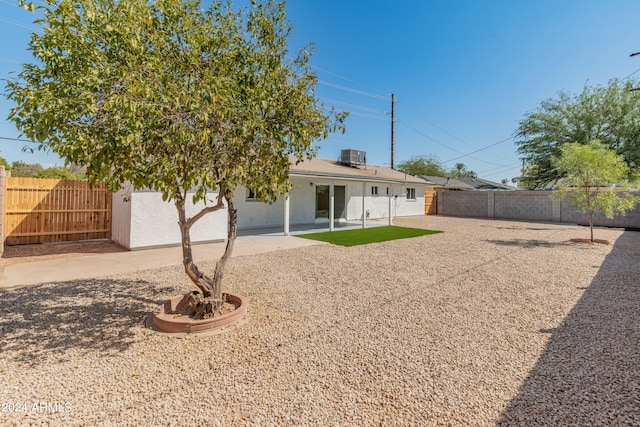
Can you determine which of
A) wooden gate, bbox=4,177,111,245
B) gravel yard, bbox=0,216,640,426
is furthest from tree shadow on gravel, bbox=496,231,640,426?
wooden gate, bbox=4,177,111,245

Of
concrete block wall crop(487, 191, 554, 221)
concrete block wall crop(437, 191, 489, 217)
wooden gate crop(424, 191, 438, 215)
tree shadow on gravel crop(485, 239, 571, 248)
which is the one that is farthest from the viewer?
wooden gate crop(424, 191, 438, 215)

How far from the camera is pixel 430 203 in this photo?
2586cm

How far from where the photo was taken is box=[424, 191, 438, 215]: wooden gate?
2544 centimetres

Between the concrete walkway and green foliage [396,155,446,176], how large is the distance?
51.0 m

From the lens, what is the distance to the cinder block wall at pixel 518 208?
17.9m

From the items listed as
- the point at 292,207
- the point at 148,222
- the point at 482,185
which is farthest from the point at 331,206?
the point at 482,185

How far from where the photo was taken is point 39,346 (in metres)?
3.57

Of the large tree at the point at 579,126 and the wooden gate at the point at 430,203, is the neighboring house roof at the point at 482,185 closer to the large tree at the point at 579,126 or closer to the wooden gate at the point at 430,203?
the large tree at the point at 579,126

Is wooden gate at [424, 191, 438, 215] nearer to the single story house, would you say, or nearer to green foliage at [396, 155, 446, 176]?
the single story house

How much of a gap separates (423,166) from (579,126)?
110ft

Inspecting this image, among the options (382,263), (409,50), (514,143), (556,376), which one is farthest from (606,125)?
(556,376)

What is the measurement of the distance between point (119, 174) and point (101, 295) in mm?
2918

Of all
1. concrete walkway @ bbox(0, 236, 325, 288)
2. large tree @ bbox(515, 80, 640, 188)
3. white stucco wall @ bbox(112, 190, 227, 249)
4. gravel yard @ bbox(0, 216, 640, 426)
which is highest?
large tree @ bbox(515, 80, 640, 188)

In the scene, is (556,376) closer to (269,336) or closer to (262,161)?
(269,336)
